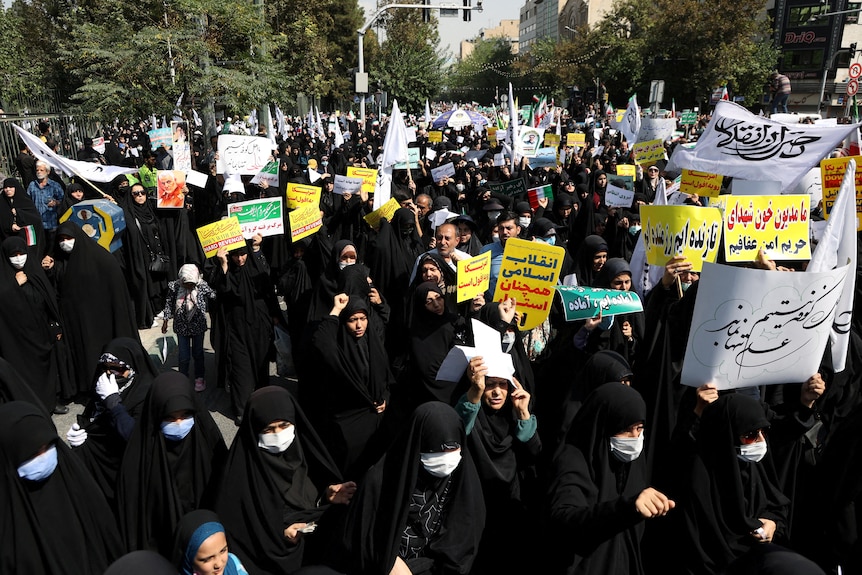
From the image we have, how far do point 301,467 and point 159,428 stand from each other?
627 millimetres

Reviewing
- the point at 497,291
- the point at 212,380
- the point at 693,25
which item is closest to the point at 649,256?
the point at 497,291

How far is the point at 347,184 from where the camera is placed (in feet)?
24.7

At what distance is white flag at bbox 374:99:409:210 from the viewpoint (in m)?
6.74

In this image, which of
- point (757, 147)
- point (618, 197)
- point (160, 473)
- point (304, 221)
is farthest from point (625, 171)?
point (160, 473)

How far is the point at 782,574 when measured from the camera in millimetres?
1969

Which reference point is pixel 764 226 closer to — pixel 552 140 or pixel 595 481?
pixel 595 481

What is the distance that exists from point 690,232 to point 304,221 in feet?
10.8

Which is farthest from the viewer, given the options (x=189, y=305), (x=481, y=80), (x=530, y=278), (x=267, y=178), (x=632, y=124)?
(x=481, y=80)

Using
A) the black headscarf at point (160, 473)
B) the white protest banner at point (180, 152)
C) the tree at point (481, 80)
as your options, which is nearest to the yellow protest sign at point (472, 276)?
the black headscarf at point (160, 473)

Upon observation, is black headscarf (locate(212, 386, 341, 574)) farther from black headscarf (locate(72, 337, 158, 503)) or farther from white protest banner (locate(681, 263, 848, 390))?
white protest banner (locate(681, 263, 848, 390))

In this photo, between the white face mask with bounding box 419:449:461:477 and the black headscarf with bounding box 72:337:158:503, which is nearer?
the white face mask with bounding box 419:449:461:477

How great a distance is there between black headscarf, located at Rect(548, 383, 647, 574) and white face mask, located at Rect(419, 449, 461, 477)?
369 mm

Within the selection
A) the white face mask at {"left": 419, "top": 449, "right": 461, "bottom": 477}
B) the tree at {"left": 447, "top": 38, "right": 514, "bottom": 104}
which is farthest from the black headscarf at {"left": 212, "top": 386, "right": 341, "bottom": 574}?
the tree at {"left": 447, "top": 38, "right": 514, "bottom": 104}

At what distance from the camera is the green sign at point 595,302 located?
146 inches
